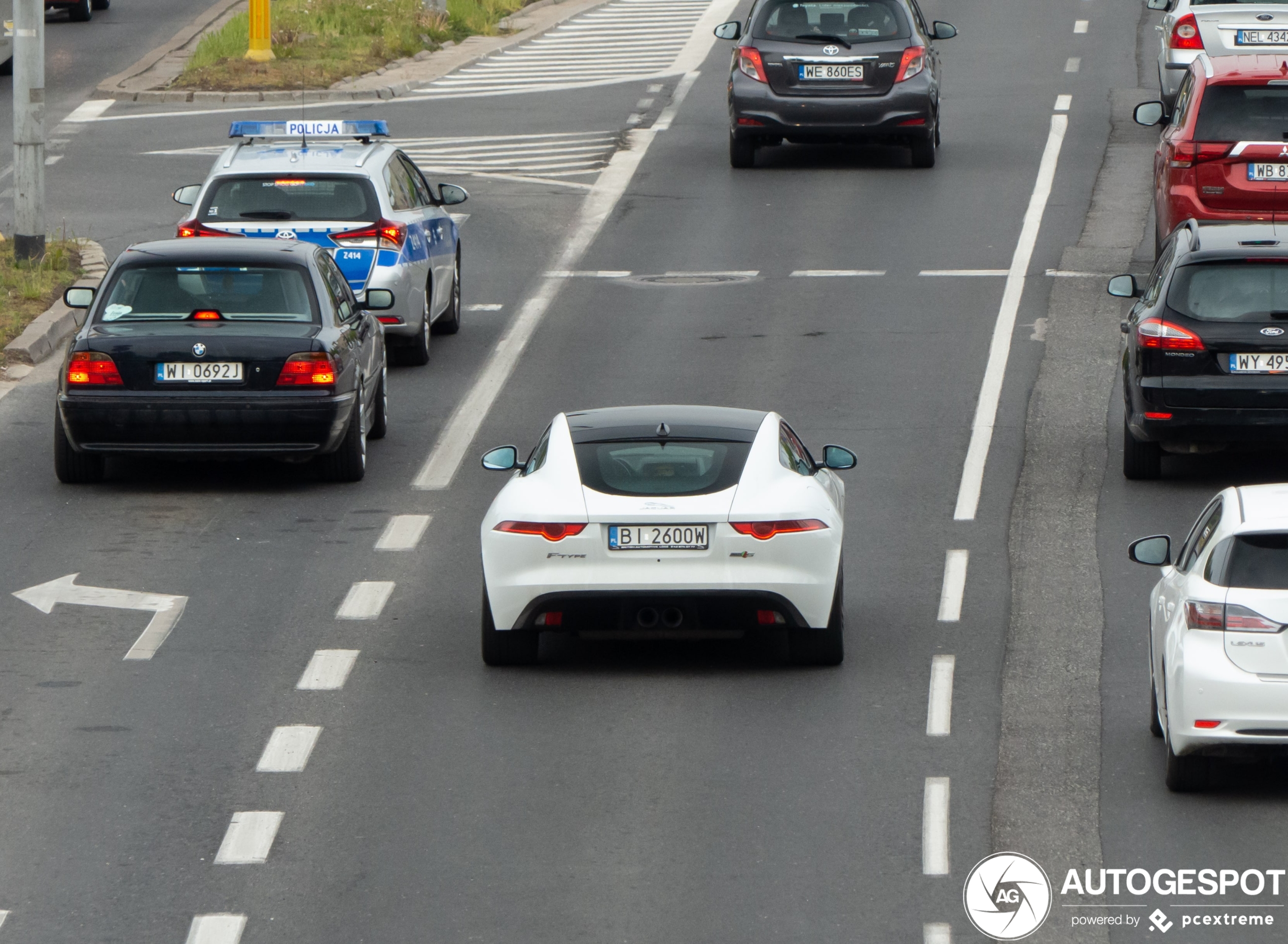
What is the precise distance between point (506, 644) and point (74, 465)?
5316 mm

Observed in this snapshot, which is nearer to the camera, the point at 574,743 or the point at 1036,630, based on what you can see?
the point at 574,743

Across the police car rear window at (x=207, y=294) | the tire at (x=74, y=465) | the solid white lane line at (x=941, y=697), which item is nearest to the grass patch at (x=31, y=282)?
the tire at (x=74, y=465)

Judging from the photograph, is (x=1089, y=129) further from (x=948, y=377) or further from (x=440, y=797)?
(x=440, y=797)

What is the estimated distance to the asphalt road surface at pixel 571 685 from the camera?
9.14 metres

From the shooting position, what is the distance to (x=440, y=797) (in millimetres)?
10195

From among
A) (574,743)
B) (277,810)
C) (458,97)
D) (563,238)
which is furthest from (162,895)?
(458,97)

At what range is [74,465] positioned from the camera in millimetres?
16578

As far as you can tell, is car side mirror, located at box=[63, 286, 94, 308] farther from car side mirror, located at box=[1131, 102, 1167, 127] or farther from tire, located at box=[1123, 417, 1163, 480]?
car side mirror, located at box=[1131, 102, 1167, 127]

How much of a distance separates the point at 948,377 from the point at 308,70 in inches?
737

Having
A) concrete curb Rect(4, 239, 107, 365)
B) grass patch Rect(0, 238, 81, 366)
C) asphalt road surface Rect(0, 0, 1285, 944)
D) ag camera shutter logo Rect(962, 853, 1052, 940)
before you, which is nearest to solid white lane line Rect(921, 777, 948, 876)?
asphalt road surface Rect(0, 0, 1285, 944)

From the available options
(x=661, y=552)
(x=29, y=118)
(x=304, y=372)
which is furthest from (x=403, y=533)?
(x=29, y=118)

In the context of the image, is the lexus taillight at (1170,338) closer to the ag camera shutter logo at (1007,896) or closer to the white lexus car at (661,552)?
the white lexus car at (661,552)

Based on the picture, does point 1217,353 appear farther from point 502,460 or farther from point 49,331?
point 49,331

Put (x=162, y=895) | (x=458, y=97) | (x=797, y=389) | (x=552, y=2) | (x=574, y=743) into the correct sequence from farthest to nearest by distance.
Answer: (x=552, y=2) < (x=458, y=97) < (x=797, y=389) < (x=574, y=743) < (x=162, y=895)
